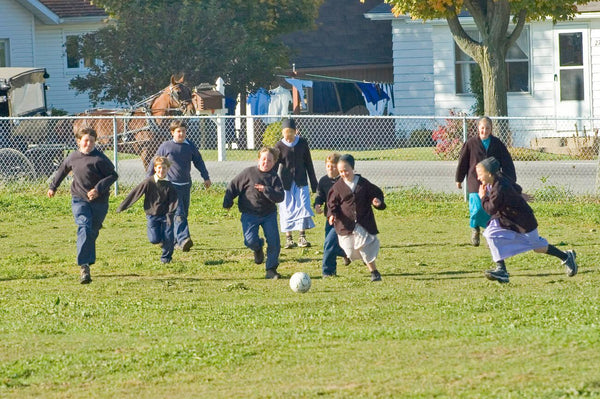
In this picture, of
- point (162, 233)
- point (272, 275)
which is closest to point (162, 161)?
point (162, 233)

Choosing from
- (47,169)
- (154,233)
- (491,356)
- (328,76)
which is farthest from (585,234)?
(328,76)

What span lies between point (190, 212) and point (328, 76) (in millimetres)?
20407

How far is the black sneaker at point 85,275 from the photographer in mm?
12817

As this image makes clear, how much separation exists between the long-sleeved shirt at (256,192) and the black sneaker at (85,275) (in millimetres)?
1674

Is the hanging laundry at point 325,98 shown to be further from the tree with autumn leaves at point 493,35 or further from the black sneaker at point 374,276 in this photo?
the black sneaker at point 374,276

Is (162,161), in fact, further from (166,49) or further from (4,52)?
(4,52)

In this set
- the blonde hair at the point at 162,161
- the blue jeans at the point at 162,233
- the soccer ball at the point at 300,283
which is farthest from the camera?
the blue jeans at the point at 162,233

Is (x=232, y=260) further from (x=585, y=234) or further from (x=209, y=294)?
(x=585, y=234)

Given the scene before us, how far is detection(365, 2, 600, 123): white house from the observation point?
30.1m

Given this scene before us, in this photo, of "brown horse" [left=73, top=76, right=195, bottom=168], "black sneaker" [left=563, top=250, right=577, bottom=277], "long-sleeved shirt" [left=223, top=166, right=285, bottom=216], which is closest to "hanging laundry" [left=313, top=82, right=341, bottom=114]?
"brown horse" [left=73, top=76, right=195, bottom=168]

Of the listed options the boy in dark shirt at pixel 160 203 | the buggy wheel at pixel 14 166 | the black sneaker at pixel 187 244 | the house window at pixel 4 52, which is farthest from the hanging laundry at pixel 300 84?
the boy in dark shirt at pixel 160 203

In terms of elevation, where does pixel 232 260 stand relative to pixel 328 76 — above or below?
below

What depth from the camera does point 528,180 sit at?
21531 mm

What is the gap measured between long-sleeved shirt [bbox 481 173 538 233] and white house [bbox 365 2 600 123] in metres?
18.4
